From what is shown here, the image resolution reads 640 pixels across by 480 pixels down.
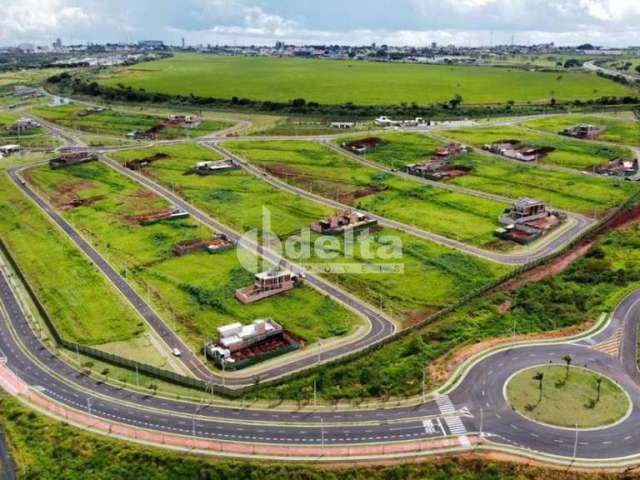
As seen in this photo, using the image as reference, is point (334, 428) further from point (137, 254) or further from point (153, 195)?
point (153, 195)

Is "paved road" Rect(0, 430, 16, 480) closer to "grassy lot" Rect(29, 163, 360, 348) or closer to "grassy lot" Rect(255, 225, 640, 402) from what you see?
"grassy lot" Rect(29, 163, 360, 348)

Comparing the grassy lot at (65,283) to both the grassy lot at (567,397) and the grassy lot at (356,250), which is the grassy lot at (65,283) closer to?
the grassy lot at (356,250)

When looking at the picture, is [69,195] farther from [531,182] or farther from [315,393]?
[531,182]

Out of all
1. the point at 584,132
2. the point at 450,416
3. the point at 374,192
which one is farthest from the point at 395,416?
the point at 584,132

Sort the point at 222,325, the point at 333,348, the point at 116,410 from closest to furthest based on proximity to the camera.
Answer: the point at 116,410
the point at 333,348
the point at 222,325

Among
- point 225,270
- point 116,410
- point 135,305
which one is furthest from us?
point 225,270

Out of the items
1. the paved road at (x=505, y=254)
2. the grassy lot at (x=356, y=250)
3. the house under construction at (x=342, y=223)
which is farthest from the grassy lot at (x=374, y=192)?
the grassy lot at (x=356, y=250)

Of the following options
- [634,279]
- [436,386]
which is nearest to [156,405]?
[436,386]

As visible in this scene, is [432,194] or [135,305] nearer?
[135,305]
